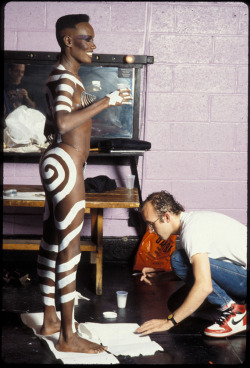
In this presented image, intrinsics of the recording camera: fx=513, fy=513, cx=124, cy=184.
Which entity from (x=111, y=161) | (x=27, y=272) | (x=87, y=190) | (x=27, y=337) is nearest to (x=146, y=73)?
(x=111, y=161)

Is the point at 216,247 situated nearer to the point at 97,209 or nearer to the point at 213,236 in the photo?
the point at 213,236

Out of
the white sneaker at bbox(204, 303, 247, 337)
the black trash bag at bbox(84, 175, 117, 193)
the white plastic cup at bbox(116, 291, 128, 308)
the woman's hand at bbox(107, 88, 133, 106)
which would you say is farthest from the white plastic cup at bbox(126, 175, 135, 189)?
the woman's hand at bbox(107, 88, 133, 106)

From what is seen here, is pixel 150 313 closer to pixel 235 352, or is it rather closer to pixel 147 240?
pixel 235 352

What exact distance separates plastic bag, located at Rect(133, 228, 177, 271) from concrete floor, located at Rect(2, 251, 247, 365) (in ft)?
0.51

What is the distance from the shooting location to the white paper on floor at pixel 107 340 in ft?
8.05

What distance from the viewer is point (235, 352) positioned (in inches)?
104

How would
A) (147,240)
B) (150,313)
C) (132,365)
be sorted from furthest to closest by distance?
(147,240) → (150,313) → (132,365)

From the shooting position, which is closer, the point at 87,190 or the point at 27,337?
the point at 27,337

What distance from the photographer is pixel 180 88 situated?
14.2 feet

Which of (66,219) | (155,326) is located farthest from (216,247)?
(66,219)

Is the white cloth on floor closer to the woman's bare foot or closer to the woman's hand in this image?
the woman's bare foot

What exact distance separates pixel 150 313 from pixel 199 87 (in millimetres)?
2009

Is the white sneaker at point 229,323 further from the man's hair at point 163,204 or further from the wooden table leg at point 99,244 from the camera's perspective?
the wooden table leg at point 99,244

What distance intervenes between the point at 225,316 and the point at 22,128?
229 cm
